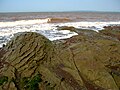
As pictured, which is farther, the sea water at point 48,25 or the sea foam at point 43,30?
the sea water at point 48,25

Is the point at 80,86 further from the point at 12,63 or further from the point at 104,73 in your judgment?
the point at 12,63

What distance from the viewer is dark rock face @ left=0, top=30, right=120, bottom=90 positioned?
7090mm

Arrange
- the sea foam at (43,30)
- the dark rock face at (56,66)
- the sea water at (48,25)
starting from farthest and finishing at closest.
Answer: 1. the sea water at (48,25)
2. the sea foam at (43,30)
3. the dark rock face at (56,66)

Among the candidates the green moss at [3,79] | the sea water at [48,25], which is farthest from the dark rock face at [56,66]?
the sea water at [48,25]

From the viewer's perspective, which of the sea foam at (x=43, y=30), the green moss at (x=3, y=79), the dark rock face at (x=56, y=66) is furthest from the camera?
the sea foam at (x=43, y=30)

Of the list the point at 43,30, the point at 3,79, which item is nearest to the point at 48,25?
the point at 43,30

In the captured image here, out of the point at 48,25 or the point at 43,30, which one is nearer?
the point at 43,30

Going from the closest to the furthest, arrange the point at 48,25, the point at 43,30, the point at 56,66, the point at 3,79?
1. the point at 3,79
2. the point at 56,66
3. the point at 43,30
4. the point at 48,25

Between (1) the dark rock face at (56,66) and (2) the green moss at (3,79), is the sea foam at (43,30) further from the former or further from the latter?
(2) the green moss at (3,79)

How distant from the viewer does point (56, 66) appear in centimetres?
793

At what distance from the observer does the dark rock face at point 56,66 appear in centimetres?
709

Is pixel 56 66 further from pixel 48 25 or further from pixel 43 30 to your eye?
pixel 48 25

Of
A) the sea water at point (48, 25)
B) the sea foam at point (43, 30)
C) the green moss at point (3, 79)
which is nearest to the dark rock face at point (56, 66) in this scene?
the green moss at point (3, 79)

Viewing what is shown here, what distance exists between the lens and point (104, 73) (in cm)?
A: 790
